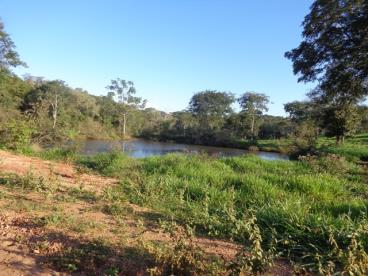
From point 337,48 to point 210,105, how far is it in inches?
2008

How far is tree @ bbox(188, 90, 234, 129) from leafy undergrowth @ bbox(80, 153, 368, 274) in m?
55.8

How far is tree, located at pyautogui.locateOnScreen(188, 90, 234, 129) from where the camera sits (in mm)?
65812

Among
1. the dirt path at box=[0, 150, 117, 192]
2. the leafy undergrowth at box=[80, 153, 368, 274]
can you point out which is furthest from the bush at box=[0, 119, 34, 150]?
the dirt path at box=[0, 150, 117, 192]

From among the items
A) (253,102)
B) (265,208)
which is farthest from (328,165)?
(253,102)

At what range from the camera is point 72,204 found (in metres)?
4.99

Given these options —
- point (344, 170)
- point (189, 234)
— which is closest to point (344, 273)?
point (189, 234)

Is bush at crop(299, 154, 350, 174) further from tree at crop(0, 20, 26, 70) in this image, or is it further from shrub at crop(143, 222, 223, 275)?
tree at crop(0, 20, 26, 70)

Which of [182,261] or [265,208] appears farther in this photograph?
[265,208]

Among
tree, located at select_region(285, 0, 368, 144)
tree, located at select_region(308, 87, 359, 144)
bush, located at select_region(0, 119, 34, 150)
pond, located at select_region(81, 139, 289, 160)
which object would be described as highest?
tree, located at select_region(285, 0, 368, 144)

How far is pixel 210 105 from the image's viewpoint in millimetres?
67750

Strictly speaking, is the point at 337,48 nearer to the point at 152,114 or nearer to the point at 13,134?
the point at 13,134

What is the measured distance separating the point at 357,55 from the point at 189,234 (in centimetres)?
1607

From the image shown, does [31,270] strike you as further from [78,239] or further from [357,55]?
[357,55]

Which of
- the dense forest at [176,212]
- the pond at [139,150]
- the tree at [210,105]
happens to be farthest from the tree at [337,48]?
the tree at [210,105]
